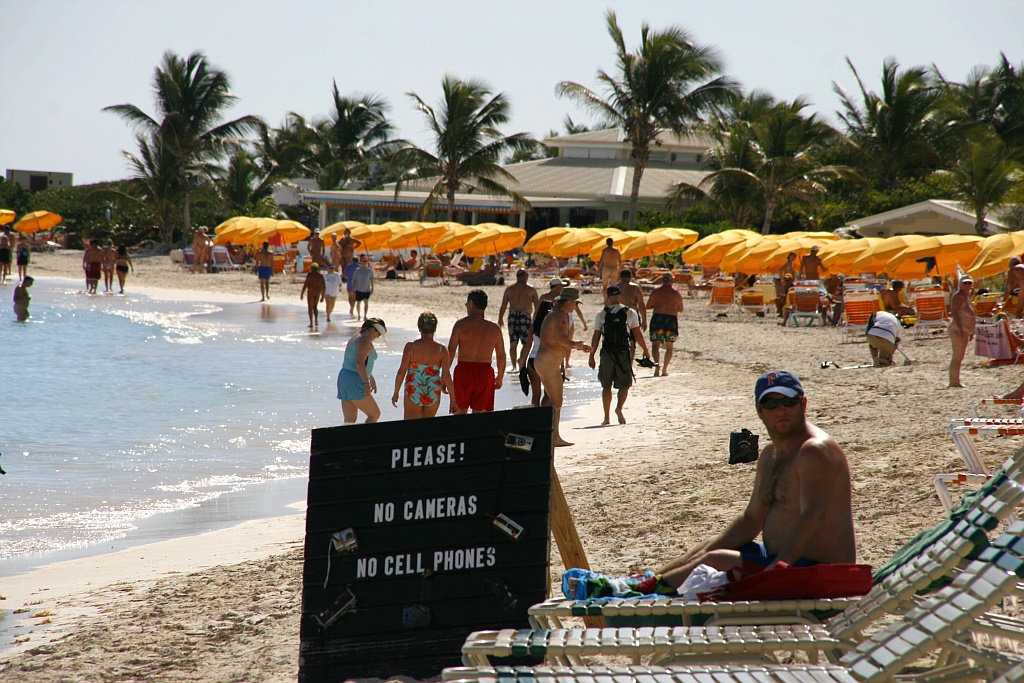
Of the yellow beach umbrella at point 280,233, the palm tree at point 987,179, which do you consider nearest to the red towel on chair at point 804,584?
the palm tree at point 987,179

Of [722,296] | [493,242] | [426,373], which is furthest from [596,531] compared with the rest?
[493,242]

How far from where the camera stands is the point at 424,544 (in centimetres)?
340

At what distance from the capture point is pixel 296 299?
84.6 ft

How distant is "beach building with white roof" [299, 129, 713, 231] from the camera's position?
1470 inches

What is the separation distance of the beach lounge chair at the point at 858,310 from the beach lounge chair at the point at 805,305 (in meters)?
1.62

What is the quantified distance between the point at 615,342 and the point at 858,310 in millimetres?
7988

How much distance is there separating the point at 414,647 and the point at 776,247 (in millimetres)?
18772

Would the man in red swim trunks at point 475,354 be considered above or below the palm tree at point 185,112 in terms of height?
below

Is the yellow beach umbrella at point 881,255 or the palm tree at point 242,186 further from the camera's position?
the palm tree at point 242,186

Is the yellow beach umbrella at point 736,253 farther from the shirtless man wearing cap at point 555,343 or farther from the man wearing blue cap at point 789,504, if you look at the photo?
the man wearing blue cap at point 789,504

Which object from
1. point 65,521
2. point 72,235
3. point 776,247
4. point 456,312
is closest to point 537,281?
point 456,312

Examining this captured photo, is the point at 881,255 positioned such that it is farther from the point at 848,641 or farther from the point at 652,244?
the point at 848,641

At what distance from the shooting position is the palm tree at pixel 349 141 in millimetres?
44031

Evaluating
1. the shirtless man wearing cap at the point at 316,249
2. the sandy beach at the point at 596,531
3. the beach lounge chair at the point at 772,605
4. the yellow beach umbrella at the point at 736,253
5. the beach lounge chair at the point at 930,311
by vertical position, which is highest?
the yellow beach umbrella at the point at 736,253
